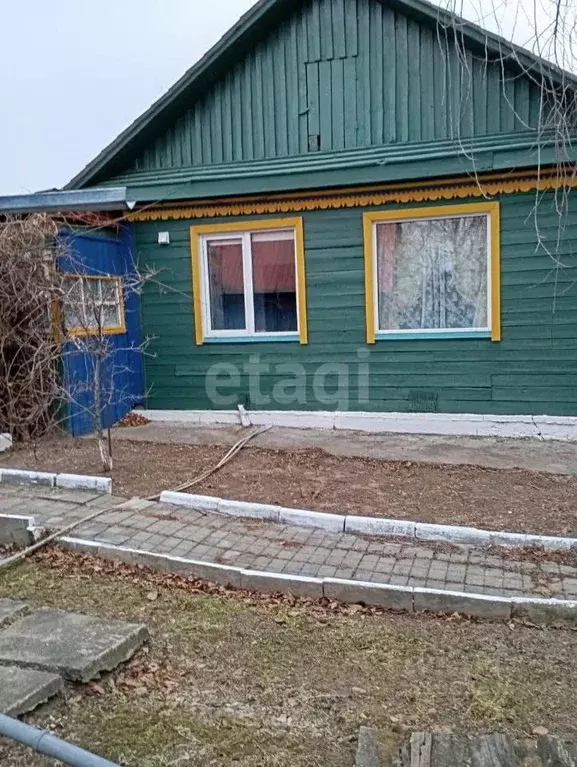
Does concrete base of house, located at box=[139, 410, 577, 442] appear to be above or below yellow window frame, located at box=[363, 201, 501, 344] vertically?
below

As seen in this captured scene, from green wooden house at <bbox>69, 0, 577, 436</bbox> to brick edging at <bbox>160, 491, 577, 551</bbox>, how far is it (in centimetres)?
350

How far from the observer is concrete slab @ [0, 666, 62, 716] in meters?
2.61

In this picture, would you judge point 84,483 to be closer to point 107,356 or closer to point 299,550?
point 107,356

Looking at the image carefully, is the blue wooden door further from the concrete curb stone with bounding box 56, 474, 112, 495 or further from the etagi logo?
the concrete curb stone with bounding box 56, 474, 112, 495

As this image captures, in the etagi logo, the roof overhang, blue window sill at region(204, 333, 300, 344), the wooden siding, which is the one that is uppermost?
the wooden siding

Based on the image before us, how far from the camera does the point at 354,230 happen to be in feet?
27.7

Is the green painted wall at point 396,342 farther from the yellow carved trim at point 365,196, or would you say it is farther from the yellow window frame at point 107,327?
the yellow window frame at point 107,327

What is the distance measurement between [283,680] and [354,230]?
6.33 meters

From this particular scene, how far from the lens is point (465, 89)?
311 inches

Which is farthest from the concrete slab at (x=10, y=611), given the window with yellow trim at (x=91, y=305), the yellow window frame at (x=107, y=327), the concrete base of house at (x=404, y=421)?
the concrete base of house at (x=404, y=421)

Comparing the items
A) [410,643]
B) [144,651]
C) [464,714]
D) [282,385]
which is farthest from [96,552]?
[282,385]

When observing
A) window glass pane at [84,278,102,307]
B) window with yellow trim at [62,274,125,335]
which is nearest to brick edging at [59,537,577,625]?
window with yellow trim at [62,274,125,335]

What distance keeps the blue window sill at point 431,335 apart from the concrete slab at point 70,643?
5746mm

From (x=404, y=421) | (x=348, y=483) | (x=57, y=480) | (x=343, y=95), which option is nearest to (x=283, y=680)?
(x=348, y=483)
